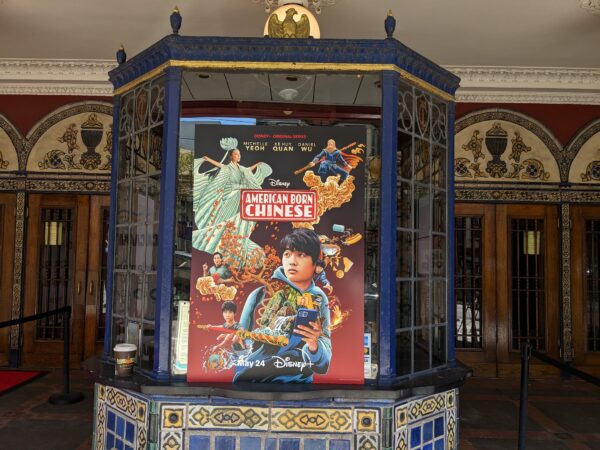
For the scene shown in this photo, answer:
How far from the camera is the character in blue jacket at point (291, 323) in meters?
2.85

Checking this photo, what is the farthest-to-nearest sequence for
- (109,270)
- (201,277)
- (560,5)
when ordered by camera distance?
1. (560,5)
2. (109,270)
3. (201,277)

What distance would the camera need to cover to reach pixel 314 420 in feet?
9.24

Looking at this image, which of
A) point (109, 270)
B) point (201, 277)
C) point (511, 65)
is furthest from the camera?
point (511, 65)

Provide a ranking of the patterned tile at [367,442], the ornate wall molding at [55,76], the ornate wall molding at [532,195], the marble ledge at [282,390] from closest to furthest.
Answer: the marble ledge at [282,390], the patterned tile at [367,442], the ornate wall molding at [55,76], the ornate wall molding at [532,195]

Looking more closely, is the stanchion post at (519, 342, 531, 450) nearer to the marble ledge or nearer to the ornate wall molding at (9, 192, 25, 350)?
the marble ledge

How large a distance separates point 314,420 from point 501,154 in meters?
4.56

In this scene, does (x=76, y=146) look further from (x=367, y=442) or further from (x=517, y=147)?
(x=517, y=147)

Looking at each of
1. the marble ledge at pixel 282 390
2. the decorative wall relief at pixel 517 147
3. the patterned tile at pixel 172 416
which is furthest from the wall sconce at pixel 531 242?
the patterned tile at pixel 172 416

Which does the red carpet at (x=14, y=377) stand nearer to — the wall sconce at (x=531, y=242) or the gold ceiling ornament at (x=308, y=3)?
the gold ceiling ornament at (x=308, y=3)

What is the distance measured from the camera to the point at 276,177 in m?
2.96

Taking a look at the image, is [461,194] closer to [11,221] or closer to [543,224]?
[543,224]

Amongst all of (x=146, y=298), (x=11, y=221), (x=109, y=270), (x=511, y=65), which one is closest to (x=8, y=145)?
(x=11, y=221)

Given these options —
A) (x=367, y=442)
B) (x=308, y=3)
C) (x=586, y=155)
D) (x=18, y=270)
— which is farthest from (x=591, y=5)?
(x=18, y=270)

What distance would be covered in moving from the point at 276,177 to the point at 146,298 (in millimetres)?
1038
